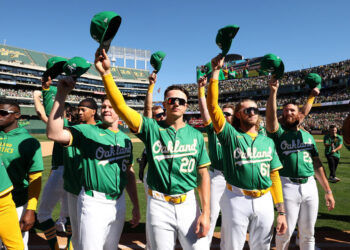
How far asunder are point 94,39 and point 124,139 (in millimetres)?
1303

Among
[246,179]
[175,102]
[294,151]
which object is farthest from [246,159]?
[294,151]

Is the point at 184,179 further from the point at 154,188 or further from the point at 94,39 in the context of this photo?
the point at 94,39

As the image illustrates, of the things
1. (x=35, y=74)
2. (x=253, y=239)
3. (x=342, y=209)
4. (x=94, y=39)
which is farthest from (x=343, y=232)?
(x=35, y=74)

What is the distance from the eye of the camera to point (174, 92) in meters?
2.50

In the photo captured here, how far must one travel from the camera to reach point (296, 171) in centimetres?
345

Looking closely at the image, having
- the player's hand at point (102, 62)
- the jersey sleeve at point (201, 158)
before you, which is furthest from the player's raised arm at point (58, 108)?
the jersey sleeve at point (201, 158)

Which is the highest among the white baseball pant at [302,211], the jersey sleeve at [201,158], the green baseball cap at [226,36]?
the green baseball cap at [226,36]

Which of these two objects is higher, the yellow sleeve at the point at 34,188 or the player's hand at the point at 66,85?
the player's hand at the point at 66,85

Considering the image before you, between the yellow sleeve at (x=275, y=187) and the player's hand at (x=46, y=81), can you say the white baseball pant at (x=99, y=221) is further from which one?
the yellow sleeve at (x=275, y=187)

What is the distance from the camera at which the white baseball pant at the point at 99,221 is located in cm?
242

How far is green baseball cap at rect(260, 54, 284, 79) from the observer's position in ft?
10.0

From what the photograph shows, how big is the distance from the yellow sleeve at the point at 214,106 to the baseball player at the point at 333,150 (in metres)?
8.88

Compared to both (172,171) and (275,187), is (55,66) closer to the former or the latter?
(172,171)

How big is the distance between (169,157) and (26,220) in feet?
6.22
